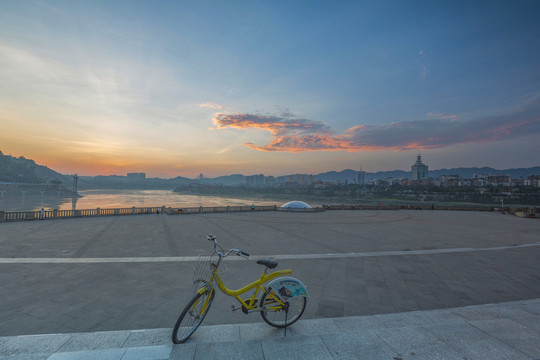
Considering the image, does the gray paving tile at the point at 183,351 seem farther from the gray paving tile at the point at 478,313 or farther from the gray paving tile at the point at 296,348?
the gray paving tile at the point at 478,313

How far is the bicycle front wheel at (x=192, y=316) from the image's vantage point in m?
3.68

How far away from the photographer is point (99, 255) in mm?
9773

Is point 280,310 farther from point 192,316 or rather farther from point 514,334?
point 514,334

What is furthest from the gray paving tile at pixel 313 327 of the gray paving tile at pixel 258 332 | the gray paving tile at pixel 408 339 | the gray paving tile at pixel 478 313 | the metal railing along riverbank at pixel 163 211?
the metal railing along riverbank at pixel 163 211

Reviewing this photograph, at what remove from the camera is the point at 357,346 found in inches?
138

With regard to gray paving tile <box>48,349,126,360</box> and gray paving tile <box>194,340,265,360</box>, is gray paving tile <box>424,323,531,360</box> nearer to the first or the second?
gray paving tile <box>194,340,265,360</box>

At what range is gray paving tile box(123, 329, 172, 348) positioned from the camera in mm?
3637

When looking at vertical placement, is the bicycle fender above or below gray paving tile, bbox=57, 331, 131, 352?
above

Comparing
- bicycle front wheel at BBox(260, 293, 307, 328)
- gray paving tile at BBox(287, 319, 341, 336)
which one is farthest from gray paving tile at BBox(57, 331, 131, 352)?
gray paving tile at BBox(287, 319, 341, 336)

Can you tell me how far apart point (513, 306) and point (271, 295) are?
5.33 metres

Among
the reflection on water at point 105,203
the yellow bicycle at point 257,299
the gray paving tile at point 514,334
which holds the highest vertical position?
the yellow bicycle at point 257,299

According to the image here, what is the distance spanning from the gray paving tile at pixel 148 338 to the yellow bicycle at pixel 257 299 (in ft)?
0.89

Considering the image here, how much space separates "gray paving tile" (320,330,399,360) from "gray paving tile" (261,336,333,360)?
0.39 feet

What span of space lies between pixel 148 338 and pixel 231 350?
4.63 ft
